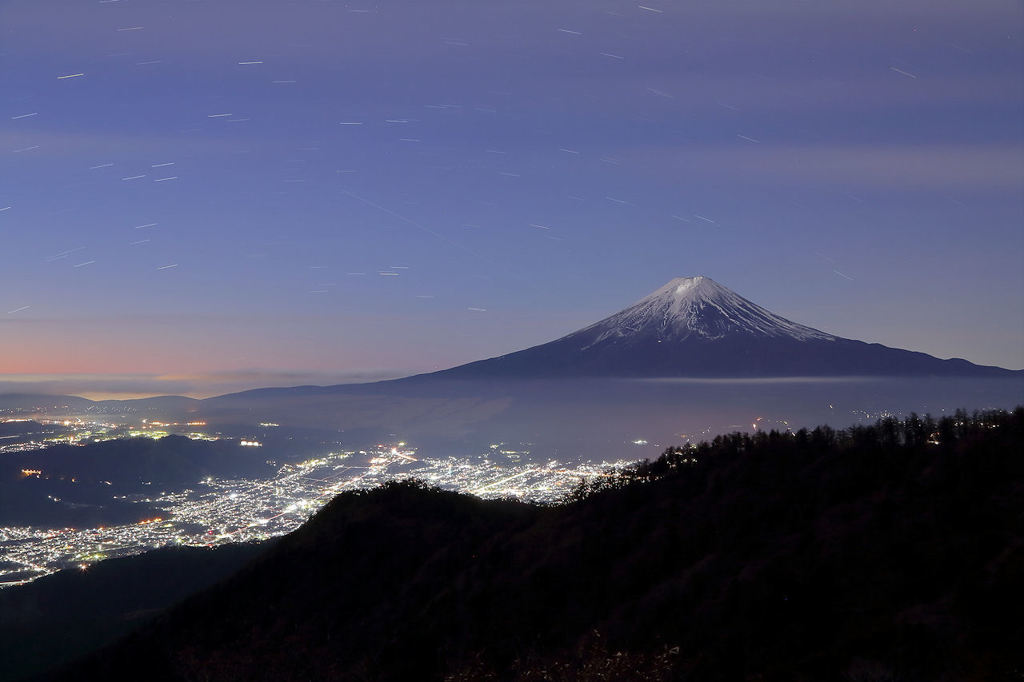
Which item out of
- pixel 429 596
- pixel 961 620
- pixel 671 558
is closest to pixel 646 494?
pixel 671 558

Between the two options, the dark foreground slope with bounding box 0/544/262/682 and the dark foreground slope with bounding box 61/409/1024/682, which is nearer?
the dark foreground slope with bounding box 61/409/1024/682

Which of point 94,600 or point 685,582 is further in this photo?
point 94,600

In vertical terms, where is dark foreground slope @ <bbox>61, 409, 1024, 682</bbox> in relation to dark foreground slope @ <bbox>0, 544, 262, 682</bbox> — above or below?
above

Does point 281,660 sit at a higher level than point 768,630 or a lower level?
lower

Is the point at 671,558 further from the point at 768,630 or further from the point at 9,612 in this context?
the point at 9,612

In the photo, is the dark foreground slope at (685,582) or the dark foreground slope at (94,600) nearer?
the dark foreground slope at (685,582)

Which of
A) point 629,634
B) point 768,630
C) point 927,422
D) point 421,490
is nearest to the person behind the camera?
point 768,630

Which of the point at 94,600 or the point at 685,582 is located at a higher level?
the point at 685,582

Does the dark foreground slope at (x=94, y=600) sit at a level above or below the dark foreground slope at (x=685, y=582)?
below
